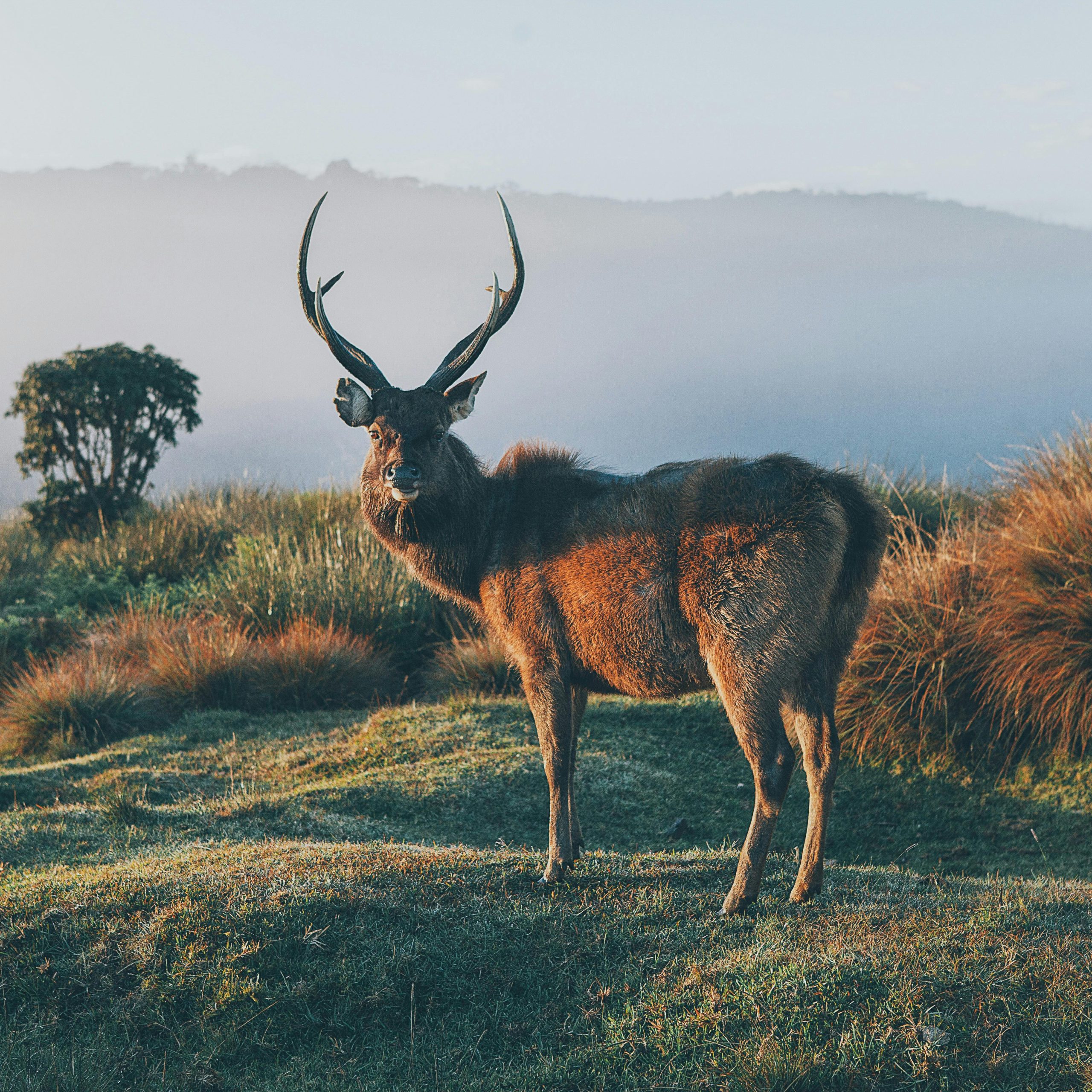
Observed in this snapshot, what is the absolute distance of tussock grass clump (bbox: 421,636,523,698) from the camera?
12359 mm

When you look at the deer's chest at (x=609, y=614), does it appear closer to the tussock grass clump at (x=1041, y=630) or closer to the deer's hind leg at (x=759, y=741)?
the deer's hind leg at (x=759, y=741)

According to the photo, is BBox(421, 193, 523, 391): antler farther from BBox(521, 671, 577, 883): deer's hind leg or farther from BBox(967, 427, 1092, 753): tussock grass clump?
BBox(967, 427, 1092, 753): tussock grass clump

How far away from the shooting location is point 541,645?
19.2 ft

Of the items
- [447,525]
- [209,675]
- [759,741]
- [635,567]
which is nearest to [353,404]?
[447,525]

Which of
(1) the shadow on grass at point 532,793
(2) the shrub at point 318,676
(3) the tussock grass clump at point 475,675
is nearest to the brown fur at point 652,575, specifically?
(1) the shadow on grass at point 532,793

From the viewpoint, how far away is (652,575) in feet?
17.9

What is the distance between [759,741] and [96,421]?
17.9m

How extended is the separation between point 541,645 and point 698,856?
1984 mm

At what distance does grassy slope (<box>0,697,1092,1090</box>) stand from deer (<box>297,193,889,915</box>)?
54 centimetres

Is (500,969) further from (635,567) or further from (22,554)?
(22,554)

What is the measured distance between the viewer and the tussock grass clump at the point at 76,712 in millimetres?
11930

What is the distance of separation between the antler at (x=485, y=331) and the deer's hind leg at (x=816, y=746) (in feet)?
8.60

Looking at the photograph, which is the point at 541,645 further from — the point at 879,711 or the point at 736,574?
the point at 879,711

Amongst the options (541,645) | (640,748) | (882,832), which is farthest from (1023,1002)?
(640,748)
